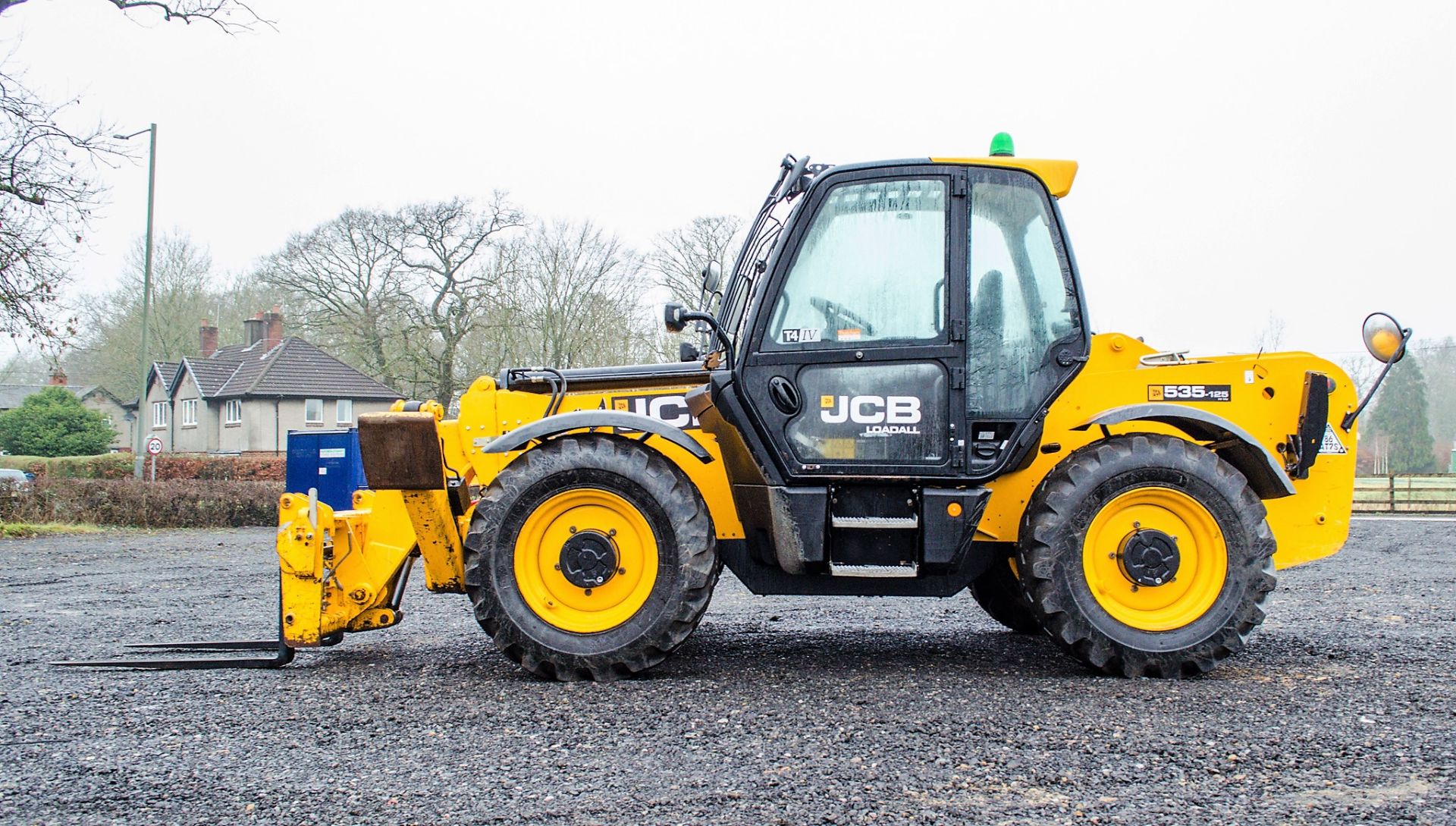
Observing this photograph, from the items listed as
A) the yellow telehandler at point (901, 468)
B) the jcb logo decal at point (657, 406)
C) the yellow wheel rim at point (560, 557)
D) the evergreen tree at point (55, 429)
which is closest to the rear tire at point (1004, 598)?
the yellow telehandler at point (901, 468)

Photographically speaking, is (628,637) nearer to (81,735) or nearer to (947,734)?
(947,734)

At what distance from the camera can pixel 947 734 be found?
13.1ft

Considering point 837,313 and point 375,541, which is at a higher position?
point 837,313

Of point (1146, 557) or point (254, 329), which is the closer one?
point (1146, 557)

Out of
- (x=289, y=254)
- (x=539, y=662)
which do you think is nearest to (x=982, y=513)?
(x=539, y=662)

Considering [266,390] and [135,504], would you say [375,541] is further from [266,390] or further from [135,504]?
[266,390]

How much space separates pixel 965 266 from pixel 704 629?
288 centimetres

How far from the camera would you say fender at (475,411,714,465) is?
16.5ft

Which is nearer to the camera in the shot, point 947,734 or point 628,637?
point 947,734

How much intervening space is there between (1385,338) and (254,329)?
4998 centimetres

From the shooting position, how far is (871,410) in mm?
4977

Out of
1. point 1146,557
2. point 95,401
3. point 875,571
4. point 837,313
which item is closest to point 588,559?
point 875,571

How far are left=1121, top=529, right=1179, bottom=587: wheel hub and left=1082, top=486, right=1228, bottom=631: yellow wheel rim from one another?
0.06 ft

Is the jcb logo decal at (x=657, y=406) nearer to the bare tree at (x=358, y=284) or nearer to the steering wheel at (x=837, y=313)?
the steering wheel at (x=837, y=313)
